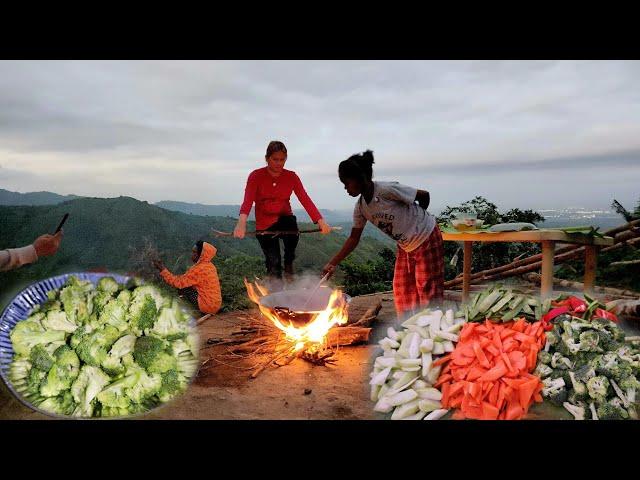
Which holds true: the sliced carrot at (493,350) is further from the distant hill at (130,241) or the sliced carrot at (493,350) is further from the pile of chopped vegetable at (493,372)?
the distant hill at (130,241)

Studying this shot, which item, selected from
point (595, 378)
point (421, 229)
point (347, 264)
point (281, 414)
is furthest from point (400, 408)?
point (347, 264)

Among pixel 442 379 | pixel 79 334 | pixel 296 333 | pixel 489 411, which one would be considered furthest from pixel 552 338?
pixel 79 334

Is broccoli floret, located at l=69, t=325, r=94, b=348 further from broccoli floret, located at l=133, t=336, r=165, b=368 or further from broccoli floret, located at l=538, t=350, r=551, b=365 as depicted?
broccoli floret, located at l=538, t=350, r=551, b=365

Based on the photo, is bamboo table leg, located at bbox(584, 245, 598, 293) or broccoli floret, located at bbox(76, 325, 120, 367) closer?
broccoli floret, located at bbox(76, 325, 120, 367)

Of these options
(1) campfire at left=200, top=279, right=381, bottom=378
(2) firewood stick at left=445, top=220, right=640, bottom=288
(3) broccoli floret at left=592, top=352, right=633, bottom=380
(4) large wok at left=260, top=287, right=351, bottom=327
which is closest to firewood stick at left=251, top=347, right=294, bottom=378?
(1) campfire at left=200, top=279, right=381, bottom=378

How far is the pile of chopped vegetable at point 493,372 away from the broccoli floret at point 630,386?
41 centimetres

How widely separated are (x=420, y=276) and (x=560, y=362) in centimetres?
170

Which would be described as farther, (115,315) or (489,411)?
(489,411)

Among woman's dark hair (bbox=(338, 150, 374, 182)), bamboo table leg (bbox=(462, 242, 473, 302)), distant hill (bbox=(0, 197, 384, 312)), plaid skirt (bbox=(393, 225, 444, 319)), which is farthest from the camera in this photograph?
distant hill (bbox=(0, 197, 384, 312))

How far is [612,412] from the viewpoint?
8.52ft

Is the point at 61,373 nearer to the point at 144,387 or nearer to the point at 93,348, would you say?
the point at 93,348

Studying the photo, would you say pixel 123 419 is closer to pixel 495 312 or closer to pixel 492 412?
pixel 492 412

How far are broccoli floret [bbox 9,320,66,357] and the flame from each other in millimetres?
1922

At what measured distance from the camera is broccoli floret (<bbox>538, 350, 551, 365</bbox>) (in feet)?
9.30
